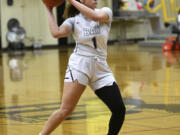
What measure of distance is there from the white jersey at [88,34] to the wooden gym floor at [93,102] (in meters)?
1.31

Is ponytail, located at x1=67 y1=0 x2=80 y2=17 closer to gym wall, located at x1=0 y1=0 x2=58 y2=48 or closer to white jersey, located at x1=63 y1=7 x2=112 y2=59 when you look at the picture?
white jersey, located at x1=63 y1=7 x2=112 y2=59

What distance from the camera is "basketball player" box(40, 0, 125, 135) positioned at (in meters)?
4.05

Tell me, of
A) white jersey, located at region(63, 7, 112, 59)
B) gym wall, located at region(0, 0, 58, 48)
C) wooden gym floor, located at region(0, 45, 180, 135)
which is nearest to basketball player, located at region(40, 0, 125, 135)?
white jersey, located at region(63, 7, 112, 59)

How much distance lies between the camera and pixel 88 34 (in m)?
4.05

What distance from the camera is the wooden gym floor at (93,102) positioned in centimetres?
536

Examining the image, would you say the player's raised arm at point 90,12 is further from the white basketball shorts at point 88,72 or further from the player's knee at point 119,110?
the player's knee at point 119,110

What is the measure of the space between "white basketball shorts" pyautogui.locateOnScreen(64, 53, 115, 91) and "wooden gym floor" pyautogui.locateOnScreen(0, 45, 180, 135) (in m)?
1.09

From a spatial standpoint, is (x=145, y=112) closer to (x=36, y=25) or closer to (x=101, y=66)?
(x=101, y=66)

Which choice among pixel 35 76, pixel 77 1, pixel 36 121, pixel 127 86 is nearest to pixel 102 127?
pixel 36 121

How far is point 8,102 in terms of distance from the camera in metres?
7.48

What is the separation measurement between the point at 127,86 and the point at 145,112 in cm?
262

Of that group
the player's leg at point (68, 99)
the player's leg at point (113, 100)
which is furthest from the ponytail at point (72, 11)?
the player's leg at point (113, 100)

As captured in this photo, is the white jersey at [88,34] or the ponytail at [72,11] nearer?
the white jersey at [88,34]

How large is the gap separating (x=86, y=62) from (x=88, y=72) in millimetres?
94
